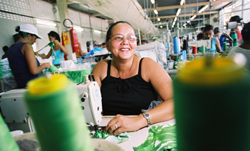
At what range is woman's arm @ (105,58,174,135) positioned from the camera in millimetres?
979

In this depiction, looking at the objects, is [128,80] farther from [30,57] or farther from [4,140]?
[30,57]

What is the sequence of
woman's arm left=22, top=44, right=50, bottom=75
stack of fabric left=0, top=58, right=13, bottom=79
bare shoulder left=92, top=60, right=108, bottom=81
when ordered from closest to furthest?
bare shoulder left=92, top=60, right=108, bottom=81, woman's arm left=22, top=44, right=50, bottom=75, stack of fabric left=0, top=58, right=13, bottom=79

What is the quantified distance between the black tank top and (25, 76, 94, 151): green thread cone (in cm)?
114

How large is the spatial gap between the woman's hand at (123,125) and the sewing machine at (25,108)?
137 mm

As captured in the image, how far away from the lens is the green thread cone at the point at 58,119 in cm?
21

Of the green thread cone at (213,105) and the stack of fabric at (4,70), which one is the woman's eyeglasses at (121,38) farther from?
the stack of fabric at (4,70)

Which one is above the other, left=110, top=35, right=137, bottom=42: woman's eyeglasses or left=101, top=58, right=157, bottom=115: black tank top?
left=110, top=35, right=137, bottom=42: woman's eyeglasses

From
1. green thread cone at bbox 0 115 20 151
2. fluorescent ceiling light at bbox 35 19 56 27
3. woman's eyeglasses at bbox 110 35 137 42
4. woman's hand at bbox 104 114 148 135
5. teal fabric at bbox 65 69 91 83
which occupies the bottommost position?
woman's hand at bbox 104 114 148 135

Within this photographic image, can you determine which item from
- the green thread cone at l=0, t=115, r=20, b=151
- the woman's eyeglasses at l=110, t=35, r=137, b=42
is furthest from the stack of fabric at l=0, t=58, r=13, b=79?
the green thread cone at l=0, t=115, r=20, b=151

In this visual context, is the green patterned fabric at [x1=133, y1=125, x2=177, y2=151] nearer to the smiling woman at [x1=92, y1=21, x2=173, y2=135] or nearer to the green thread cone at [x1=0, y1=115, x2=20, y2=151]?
the smiling woman at [x1=92, y1=21, x2=173, y2=135]

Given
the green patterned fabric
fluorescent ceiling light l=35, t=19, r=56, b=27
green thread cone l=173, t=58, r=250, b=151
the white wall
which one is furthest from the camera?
fluorescent ceiling light l=35, t=19, r=56, b=27

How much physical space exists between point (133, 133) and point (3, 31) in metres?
6.12

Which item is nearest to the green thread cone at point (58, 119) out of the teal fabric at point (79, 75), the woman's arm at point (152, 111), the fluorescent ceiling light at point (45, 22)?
the woman's arm at point (152, 111)

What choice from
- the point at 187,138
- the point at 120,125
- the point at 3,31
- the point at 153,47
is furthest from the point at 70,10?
the point at 187,138
